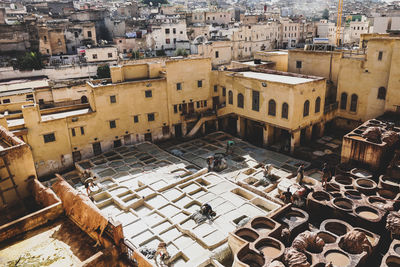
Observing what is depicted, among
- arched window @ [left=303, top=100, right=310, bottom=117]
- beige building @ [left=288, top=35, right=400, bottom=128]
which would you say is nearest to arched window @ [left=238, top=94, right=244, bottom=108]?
arched window @ [left=303, top=100, right=310, bottom=117]

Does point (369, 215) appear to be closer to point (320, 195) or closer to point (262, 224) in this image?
point (320, 195)

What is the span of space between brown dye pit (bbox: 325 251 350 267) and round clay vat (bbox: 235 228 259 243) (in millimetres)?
3647

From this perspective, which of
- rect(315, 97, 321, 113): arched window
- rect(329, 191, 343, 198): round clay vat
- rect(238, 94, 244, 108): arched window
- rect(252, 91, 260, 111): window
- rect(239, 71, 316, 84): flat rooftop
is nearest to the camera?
rect(329, 191, 343, 198): round clay vat

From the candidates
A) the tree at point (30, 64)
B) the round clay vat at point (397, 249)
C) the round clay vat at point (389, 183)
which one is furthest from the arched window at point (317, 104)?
the tree at point (30, 64)

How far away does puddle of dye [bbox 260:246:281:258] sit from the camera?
15.6 m

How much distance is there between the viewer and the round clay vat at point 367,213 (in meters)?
17.7

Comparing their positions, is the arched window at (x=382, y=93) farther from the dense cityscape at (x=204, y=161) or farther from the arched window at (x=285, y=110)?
the arched window at (x=285, y=110)

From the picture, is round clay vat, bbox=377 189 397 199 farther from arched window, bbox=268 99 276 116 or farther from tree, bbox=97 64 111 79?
tree, bbox=97 64 111 79

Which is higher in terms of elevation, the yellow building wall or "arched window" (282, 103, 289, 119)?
the yellow building wall

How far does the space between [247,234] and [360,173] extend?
10872 mm

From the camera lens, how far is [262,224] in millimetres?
18203

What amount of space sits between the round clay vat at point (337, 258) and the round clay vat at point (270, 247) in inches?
86.0

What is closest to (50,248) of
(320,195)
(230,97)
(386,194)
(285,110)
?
(320,195)

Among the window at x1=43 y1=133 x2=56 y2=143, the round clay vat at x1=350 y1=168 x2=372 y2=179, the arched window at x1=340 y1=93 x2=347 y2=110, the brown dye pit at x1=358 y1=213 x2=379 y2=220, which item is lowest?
the brown dye pit at x1=358 y1=213 x2=379 y2=220
